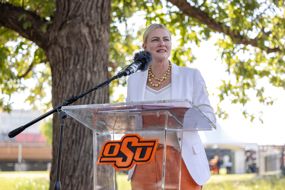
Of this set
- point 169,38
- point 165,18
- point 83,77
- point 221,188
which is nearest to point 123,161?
point 169,38

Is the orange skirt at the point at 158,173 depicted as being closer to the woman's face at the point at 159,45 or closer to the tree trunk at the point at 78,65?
the woman's face at the point at 159,45

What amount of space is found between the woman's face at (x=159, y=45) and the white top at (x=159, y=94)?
7.5 inches

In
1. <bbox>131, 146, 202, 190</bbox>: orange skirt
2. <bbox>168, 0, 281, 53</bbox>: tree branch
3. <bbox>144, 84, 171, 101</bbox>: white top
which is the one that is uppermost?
<bbox>168, 0, 281, 53</bbox>: tree branch

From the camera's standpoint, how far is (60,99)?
6617 mm

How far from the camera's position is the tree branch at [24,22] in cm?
708

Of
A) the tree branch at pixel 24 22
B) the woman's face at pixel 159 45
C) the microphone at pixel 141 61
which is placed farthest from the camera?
the tree branch at pixel 24 22

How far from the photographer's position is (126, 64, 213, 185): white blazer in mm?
3447

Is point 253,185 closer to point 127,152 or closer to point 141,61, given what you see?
point 141,61

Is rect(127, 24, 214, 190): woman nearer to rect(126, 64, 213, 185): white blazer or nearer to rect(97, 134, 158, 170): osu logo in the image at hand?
rect(126, 64, 213, 185): white blazer

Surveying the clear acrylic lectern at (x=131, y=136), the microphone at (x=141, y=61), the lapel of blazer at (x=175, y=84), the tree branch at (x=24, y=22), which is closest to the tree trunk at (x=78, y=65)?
the tree branch at (x=24, y=22)

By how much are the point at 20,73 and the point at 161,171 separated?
28.5 ft

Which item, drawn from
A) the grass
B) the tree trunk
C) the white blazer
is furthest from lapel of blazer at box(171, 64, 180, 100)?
the grass

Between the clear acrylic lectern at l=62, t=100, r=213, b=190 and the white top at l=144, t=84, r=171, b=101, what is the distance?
303 mm

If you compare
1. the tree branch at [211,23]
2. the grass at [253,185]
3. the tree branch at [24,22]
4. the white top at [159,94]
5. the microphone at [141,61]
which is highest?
the tree branch at [211,23]
